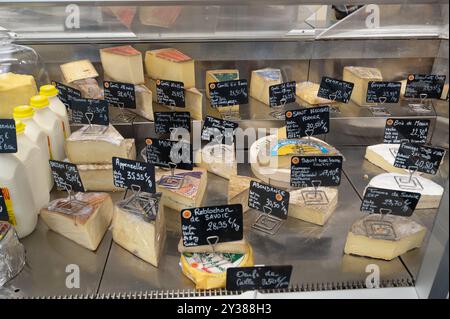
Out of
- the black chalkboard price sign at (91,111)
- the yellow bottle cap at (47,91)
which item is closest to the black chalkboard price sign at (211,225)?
the black chalkboard price sign at (91,111)

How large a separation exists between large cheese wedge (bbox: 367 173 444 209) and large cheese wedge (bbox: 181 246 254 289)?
731mm

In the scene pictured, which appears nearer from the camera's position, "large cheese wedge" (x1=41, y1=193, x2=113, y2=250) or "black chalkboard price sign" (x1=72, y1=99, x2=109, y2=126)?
"large cheese wedge" (x1=41, y1=193, x2=113, y2=250)

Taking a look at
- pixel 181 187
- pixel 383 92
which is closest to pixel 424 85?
pixel 383 92

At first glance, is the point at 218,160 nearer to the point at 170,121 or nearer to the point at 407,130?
the point at 170,121

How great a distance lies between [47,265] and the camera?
4.78 feet

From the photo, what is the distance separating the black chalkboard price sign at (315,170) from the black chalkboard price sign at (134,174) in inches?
20.3

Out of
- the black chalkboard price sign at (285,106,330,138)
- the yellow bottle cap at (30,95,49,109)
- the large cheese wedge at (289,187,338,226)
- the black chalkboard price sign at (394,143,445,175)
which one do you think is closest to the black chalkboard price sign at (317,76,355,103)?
the black chalkboard price sign at (285,106,330,138)

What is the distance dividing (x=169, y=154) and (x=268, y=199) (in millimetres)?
433

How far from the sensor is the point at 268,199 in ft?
5.18

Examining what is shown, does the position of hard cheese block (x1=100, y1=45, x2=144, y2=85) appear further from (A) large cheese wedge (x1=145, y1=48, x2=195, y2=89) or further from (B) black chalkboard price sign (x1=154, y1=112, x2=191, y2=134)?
(B) black chalkboard price sign (x1=154, y1=112, x2=191, y2=134)

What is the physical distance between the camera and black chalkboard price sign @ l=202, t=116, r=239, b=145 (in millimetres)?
2029

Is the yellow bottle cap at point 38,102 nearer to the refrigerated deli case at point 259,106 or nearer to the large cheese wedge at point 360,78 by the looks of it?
the refrigerated deli case at point 259,106

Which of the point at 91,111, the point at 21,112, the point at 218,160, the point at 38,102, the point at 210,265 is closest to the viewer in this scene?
the point at 210,265

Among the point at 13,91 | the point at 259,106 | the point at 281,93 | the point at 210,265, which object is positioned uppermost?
the point at 13,91
